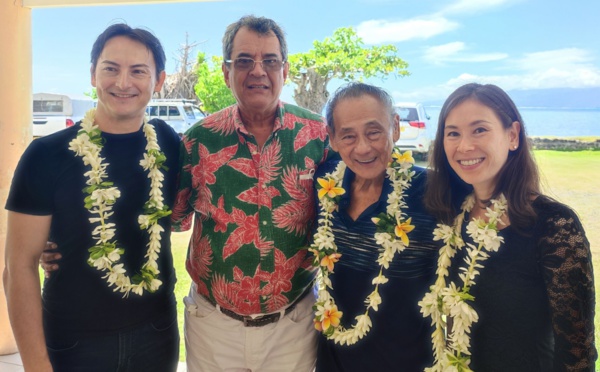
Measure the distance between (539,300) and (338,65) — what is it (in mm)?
3628

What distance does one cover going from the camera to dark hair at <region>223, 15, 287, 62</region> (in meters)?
1.96

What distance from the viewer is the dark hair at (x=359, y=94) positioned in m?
1.75

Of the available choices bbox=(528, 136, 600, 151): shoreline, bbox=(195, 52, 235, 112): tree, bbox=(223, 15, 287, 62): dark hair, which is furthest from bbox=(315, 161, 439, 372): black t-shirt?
bbox=(195, 52, 235, 112): tree

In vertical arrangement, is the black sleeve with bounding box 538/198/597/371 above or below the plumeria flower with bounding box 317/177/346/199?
below

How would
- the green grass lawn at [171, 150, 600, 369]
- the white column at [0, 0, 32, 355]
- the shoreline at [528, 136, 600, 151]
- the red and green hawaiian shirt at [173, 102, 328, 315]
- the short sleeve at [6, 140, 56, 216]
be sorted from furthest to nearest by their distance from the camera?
the shoreline at [528, 136, 600, 151], the green grass lawn at [171, 150, 600, 369], the white column at [0, 0, 32, 355], the red and green hawaiian shirt at [173, 102, 328, 315], the short sleeve at [6, 140, 56, 216]

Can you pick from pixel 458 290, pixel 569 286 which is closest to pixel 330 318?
pixel 458 290

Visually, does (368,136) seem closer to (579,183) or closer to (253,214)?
(253,214)

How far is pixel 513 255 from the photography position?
1.43m

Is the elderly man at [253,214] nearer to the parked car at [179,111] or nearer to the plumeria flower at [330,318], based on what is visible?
the plumeria flower at [330,318]

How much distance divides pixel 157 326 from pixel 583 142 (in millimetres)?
4893

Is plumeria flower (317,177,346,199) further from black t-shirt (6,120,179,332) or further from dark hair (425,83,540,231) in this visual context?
black t-shirt (6,120,179,332)

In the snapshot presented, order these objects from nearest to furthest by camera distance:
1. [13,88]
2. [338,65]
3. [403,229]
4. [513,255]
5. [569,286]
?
[569,286] → [513,255] → [403,229] → [13,88] → [338,65]

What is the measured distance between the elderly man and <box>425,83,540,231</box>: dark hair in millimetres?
561

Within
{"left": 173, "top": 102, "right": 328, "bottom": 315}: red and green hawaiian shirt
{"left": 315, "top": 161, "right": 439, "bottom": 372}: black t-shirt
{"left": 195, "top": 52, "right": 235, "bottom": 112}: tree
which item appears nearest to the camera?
{"left": 315, "top": 161, "right": 439, "bottom": 372}: black t-shirt
